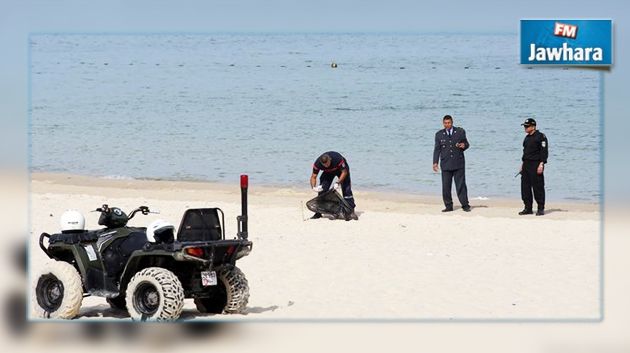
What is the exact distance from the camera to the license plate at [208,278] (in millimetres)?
11969

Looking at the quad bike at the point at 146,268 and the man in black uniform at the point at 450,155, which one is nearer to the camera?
the quad bike at the point at 146,268

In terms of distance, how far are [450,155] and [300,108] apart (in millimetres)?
18783

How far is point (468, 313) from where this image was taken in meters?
12.8

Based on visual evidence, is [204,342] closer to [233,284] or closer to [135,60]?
[233,284]

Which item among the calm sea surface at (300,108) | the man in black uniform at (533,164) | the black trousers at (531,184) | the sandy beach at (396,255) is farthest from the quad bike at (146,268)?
the black trousers at (531,184)

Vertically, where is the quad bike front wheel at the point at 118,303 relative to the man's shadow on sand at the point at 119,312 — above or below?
above

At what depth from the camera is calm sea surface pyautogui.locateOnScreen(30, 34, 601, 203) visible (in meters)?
28.4

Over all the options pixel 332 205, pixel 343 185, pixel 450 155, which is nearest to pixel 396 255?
pixel 343 185

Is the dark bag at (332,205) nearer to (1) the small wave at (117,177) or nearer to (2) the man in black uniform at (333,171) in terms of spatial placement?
(2) the man in black uniform at (333,171)

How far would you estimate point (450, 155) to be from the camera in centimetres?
2136

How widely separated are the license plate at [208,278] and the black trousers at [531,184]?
390 inches

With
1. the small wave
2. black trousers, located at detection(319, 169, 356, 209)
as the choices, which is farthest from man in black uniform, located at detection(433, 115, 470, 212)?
the small wave

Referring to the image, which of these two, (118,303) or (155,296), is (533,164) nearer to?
(118,303)

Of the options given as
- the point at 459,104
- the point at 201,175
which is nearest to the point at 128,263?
the point at 201,175
